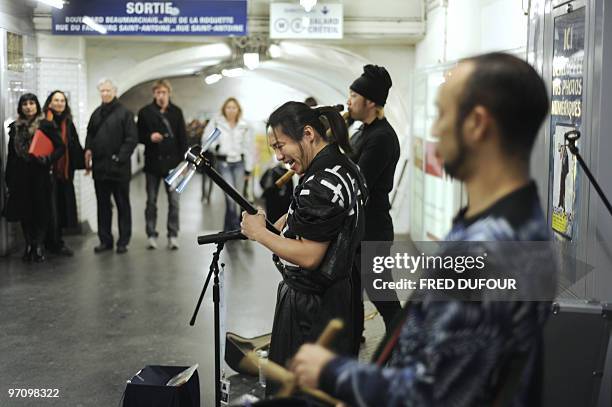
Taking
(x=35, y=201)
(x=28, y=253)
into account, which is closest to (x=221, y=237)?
(x=35, y=201)

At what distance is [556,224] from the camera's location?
490cm

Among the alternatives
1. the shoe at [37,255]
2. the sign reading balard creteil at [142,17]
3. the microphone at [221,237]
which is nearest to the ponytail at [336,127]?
the microphone at [221,237]

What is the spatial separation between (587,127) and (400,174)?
6053mm

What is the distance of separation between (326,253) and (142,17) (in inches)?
283

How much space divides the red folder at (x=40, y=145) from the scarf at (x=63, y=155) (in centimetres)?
23

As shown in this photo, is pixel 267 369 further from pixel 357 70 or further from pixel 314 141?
pixel 357 70

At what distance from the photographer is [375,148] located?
478cm

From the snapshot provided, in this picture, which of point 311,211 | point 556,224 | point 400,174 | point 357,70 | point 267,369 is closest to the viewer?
point 267,369

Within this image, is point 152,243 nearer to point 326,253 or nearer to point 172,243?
point 172,243

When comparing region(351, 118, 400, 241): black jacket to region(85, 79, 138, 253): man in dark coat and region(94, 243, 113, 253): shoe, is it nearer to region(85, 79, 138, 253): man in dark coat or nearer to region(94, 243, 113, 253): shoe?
region(85, 79, 138, 253): man in dark coat

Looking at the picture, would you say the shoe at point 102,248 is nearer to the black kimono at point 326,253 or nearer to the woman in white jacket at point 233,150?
the woman in white jacket at point 233,150

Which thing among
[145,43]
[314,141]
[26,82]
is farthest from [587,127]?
[145,43]

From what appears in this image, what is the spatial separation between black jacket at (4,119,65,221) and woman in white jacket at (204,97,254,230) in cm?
194

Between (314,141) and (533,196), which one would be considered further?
(314,141)
